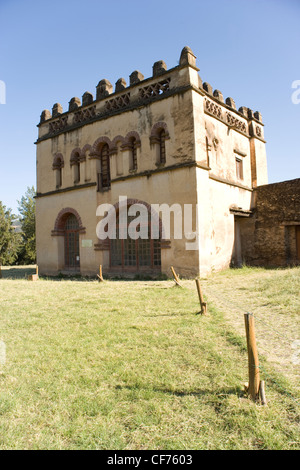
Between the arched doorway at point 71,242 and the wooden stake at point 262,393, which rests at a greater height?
the arched doorway at point 71,242

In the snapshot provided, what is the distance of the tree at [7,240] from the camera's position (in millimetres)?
30859

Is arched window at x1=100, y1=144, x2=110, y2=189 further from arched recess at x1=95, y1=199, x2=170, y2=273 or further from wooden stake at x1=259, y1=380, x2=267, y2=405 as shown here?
wooden stake at x1=259, y1=380, x2=267, y2=405

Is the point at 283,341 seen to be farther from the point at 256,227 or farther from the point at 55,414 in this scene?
the point at 256,227

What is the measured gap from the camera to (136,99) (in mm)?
14047

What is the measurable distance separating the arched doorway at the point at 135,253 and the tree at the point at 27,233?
64.6 feet

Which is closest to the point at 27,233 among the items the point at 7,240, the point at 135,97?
the point at 7,240

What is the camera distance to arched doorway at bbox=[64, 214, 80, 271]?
648 inches

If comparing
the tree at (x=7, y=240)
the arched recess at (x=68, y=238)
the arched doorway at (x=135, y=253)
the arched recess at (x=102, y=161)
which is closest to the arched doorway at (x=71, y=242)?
the arched recess at (x=68, y=238)

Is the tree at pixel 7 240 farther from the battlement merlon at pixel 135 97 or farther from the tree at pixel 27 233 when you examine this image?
the battlement merlon at pixel 135 97

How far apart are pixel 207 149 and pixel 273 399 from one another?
11.8 m

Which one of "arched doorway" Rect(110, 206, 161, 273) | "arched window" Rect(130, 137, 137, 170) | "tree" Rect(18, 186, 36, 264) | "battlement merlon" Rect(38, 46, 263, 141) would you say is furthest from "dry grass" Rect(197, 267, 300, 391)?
"tree" Rect(18, 186, 36, 264)

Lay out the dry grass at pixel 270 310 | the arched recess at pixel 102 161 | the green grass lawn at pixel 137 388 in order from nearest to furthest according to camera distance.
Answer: the green grass lawn at pixel 137 388 < the dry grass at pixel 270 310 < the arched recess at pixel 102 161

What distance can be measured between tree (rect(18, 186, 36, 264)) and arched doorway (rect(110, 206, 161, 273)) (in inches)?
775

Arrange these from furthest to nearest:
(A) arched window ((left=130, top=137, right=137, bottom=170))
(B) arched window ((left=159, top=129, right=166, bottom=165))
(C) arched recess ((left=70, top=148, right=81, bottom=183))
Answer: (C) arched recess ((left=70, top=148, right=81, bottom=183)) < (A) arched window ((left=130, top=137, right=137, bottom=170)) < (B) arched window ((left=159, top=129, right=166, bottom=165))
